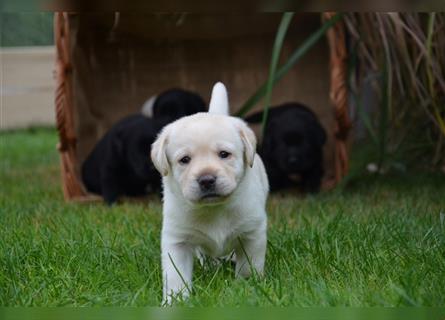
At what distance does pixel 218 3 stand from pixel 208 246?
44.4 inches

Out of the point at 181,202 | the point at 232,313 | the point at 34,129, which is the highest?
the point at 232,313

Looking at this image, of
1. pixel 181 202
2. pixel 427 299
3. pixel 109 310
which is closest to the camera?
pixel 109 310

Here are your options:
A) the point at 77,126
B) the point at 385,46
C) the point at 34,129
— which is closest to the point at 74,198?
the point at 77,126

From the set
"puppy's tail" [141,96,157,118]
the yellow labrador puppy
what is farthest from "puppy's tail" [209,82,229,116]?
"puppy's tail" [141,96,157,118]

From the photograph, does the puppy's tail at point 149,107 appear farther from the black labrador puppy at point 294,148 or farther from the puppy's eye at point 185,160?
the puppy's eye at point 185,160

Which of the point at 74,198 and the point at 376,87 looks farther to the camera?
the point at 376,87

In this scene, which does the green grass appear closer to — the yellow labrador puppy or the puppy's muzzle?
the yellow labrador puppy

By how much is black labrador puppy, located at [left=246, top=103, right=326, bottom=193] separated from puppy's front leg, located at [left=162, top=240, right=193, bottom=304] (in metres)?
1.76

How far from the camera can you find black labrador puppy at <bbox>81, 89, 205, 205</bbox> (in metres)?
3.51

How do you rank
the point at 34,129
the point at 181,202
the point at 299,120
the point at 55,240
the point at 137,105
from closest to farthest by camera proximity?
1. the point at 181,202
2. the point at 55,240
3. the point at 299,120
4. the point at 137,105
5. the point at 34,129

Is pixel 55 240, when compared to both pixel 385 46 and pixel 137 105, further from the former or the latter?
pixel 137 105

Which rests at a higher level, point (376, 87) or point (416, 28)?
point (416, 28)

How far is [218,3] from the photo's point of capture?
87 centimetres

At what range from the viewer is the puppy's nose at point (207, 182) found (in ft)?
5.66
